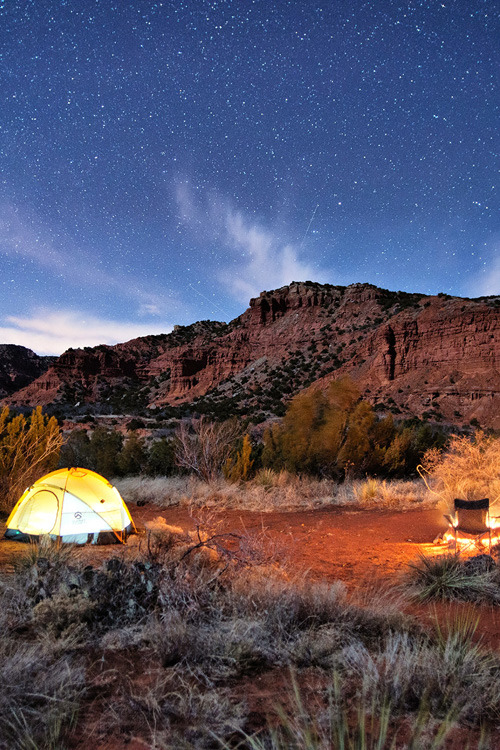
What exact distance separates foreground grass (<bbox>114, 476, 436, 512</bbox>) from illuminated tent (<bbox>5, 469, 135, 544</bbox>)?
341 cm

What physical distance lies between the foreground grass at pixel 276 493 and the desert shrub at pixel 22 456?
278cm

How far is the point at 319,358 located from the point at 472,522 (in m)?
49.8

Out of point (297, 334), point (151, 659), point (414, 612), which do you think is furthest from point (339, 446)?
point (297, 334)

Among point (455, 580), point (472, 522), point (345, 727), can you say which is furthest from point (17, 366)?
point (345, 727)

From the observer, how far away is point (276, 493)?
12.7 m

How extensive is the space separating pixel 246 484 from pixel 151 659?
9.99 metres

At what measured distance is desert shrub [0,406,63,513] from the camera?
1033 centimetres

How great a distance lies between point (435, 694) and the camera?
3016 mm

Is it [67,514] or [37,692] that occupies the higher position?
[67,514]

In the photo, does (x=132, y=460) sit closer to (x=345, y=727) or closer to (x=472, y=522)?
(x=472, y=522)

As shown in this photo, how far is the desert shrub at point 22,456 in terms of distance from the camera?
1033 cm

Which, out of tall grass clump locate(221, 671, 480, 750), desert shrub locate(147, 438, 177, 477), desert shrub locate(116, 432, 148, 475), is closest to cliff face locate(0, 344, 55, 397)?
desert shrub locate(116, 432, 148, 475)

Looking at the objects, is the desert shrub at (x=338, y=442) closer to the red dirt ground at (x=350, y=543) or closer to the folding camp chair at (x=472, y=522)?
the red dirt ground at (x=350, y=543)

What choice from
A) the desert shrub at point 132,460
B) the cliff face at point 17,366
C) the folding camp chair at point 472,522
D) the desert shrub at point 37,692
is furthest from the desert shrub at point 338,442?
the cliff face at point 17,366
